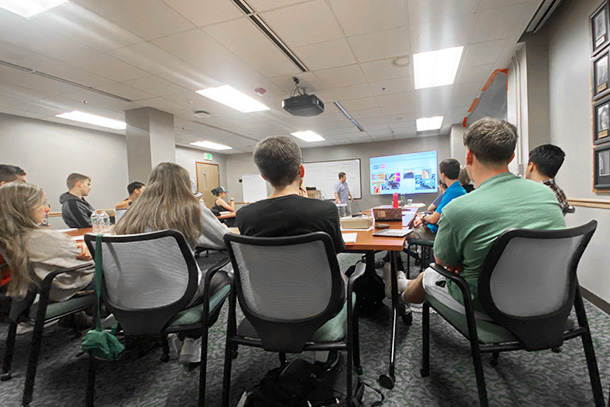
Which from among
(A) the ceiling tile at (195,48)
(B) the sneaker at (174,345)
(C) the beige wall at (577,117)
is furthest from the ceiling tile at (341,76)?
(B) the sneaker at (174,345)

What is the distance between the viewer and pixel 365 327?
2072 mm

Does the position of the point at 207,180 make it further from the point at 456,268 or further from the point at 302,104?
the point at 456,268

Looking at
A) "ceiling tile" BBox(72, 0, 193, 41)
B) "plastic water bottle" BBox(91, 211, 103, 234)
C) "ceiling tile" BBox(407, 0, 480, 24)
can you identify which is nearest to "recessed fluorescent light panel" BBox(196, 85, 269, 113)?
"ceiling tile" BBox(72, 0, 193, 41)

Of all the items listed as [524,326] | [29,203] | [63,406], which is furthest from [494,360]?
[29,203]

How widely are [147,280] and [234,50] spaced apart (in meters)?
2.64

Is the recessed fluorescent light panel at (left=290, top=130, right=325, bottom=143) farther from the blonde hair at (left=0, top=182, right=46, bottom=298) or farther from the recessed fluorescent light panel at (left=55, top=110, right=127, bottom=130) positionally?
the blonde hair at (left=0, top=182, right=46, bottom=298)

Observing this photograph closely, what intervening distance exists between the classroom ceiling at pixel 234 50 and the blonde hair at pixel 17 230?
66.6 inches

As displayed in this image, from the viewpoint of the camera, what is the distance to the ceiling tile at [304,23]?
2389 millimetres

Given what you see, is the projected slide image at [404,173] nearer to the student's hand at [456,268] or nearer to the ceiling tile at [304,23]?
the ceiling tile at [304,23]

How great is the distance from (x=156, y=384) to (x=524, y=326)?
1745 millimetres

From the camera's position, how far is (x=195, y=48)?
116 inches

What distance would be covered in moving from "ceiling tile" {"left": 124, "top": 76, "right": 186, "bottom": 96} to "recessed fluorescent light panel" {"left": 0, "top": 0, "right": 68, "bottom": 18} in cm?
131

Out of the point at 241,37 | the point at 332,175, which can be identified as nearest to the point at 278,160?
the point at 241,37

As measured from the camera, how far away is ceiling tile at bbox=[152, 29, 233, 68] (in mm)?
2731
